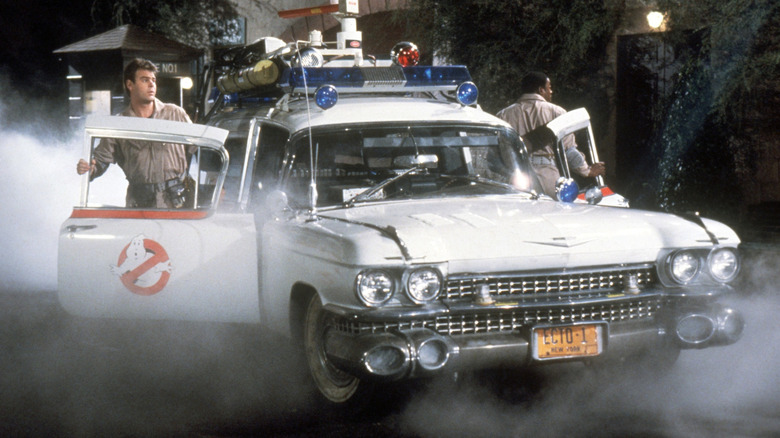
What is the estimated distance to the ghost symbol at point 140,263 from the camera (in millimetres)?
6457

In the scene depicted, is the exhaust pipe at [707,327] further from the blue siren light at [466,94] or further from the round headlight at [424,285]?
the blue siren light at [466,94]

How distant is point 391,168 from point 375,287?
5.17 feet

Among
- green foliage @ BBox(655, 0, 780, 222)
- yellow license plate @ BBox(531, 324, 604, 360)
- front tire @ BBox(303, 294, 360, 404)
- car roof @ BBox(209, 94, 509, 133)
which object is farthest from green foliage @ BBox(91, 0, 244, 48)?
yellow license plate @ BBox(531, 324, 604, 360)

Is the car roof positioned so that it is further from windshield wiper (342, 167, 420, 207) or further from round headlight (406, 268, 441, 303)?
round headlight (406, 268, 441, 303)

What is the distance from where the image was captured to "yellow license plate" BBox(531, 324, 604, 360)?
5184 millimetres

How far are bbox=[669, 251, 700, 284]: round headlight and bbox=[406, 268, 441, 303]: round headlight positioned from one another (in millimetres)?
1292

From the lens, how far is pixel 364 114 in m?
6.66

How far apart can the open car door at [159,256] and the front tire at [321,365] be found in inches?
28.2

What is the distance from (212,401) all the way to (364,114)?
1953 millimetres

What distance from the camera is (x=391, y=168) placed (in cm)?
651

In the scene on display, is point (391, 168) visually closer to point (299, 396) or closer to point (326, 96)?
point (326, 96)

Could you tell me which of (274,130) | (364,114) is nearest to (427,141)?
(364,114)

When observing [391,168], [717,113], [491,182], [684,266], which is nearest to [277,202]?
[391,168]

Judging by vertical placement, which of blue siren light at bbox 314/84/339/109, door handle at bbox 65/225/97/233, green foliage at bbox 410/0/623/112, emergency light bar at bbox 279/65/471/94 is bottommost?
door handle at bbox 65/225/97/233
